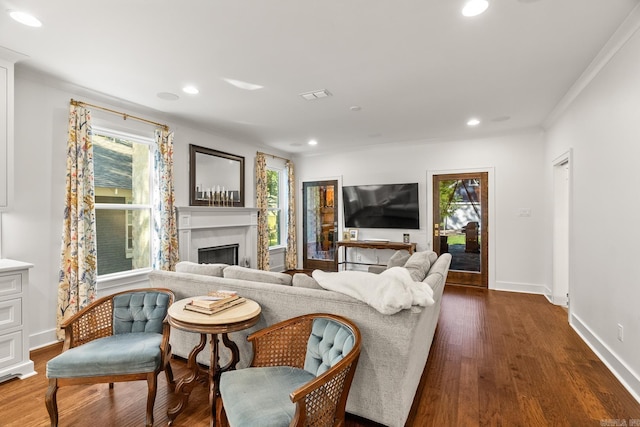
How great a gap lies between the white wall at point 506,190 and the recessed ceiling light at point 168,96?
3.97 metres

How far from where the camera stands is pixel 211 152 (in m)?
4.88

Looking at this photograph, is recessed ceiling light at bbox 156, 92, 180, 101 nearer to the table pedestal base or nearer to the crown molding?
the table pedestal base

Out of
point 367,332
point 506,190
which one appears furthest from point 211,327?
point 506,190

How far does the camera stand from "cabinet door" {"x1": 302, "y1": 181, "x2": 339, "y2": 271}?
21.7 ft

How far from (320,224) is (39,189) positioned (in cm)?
473

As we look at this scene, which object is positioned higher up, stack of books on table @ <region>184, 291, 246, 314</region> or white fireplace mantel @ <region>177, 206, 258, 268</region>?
A: white fireplace mantel @ <region>177, 206, 258, 268</region>

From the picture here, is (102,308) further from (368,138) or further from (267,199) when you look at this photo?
(368,138)

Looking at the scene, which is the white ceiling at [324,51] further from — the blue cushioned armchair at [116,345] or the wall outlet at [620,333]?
the wall outlet at [620,333]

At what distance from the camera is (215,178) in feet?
16.3

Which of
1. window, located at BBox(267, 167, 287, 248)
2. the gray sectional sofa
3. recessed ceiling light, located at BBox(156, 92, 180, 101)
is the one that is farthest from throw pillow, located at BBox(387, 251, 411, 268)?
window, located at BBox(267, 167, 287, 248)

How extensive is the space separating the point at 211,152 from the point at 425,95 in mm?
3290

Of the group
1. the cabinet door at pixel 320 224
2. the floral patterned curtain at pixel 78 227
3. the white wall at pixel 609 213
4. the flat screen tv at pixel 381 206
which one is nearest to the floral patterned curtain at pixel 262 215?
the cabinet door at pixel 320 224

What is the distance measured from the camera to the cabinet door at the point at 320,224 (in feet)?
21.7

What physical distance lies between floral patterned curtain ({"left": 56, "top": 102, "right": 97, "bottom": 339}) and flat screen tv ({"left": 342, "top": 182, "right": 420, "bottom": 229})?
14.2 ft
